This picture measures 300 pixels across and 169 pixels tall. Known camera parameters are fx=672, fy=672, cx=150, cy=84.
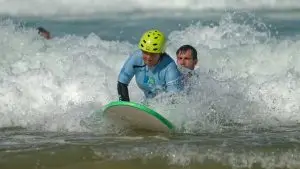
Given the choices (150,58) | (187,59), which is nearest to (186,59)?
(187,59)

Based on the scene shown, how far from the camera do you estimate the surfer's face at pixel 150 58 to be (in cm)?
763

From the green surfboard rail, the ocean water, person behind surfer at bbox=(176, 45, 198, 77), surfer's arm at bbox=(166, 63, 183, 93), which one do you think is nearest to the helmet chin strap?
person behind surfer at bbox=(176, 45, 198, 77)

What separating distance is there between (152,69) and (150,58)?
0.21 m

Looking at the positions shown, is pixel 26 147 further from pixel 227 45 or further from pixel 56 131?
pixel 227 45

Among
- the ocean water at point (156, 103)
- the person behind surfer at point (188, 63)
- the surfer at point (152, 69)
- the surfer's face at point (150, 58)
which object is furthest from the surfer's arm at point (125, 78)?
the person behind surfer at point (188, 63)

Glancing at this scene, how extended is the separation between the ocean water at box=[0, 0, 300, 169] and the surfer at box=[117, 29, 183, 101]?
0.24 m

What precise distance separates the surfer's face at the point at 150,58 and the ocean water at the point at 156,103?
0.45 meters

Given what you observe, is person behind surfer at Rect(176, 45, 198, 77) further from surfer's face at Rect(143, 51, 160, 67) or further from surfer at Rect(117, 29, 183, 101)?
surfer's face at Rect(143, 51, 160, 67)

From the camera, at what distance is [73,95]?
10.2 meters

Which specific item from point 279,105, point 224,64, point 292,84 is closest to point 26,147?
point 279,105

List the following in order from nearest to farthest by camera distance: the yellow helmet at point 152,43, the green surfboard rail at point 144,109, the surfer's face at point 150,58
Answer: the green surfboard rail at point 144,109 < the yellow helmet at point 152,43 < the surfer's face at point 150,58

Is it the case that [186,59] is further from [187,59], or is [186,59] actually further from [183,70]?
[183,70]

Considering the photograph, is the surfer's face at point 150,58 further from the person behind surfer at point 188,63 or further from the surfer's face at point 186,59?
the surfer's face at point 186,59

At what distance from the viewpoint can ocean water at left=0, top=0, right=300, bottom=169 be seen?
6172mm
